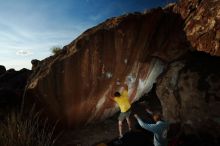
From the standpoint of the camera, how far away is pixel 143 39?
38.2 feet

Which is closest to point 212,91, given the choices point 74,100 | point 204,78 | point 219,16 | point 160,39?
point 204,78

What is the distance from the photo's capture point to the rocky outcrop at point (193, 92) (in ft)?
31.4

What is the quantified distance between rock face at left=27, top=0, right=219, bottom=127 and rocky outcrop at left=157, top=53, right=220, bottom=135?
0.15 metres

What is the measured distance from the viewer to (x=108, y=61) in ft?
37.8

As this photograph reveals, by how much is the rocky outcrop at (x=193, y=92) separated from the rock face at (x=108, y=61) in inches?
5.9

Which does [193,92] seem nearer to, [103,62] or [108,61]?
[108,61]

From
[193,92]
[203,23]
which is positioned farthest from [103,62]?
[203,23]

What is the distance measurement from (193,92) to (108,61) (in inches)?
125

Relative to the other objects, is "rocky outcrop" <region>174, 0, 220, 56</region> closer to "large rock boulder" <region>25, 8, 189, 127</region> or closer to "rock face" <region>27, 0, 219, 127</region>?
"rock face" <region>27, 0, 219, 127</region>

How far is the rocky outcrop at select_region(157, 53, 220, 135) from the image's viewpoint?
957 centimetres

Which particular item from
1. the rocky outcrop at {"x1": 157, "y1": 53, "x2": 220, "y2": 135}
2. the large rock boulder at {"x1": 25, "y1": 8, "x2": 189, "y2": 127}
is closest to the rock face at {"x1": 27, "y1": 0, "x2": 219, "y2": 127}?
the large rock boulder at {"x1": 25, "y1": 8, "x2": 189, "y2": 127}

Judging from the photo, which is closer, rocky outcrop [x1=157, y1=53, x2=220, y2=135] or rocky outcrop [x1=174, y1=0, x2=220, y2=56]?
rocky outcrop [x1=157, y1=53, x2=220, y2=135]

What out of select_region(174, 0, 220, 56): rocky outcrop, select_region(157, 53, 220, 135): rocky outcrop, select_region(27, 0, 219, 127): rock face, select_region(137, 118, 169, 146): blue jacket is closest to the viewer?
select_region(137, 118, 169, 146): blue jacket

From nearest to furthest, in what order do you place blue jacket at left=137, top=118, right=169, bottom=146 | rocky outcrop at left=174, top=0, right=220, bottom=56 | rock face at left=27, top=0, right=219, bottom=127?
blue jacket at left=137, top=118, right=169, bottom=146, rocky outcrop at left=174, top=0, right=220, bottom=56, rock face at left=27, top=0, right=219, bottom=127
